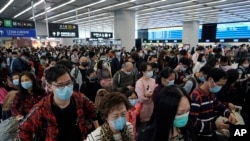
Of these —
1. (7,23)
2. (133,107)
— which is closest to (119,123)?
(133,107)

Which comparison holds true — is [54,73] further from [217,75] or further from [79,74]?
[79,74]

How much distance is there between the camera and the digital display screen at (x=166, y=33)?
26045mm

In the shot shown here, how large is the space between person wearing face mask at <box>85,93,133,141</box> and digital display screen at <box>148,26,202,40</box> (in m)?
23.6

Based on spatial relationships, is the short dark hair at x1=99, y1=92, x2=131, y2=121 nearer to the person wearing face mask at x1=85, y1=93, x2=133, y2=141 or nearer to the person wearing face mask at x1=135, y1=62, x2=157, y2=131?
the person wearing face mask at x1=85, y1=93, x2=133, y2=141

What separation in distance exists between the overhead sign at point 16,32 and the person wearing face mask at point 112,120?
9.09 m

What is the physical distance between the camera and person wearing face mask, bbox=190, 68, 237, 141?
2.34 m

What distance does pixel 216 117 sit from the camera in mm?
2762

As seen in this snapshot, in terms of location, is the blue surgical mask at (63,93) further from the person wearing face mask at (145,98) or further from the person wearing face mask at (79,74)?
the person wearing face mask at (79,74)

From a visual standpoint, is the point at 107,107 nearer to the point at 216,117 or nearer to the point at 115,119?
the point at 115,119

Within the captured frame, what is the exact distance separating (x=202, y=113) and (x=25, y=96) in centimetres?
251

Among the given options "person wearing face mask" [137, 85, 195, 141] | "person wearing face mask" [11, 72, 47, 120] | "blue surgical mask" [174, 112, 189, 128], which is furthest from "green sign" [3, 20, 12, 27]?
"blue surgical mask" [174, 112, 189, 128]

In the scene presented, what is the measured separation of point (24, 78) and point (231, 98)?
3493mm

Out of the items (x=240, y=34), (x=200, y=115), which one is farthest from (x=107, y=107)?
(x=240, y=34)

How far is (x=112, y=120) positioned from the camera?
183cm
